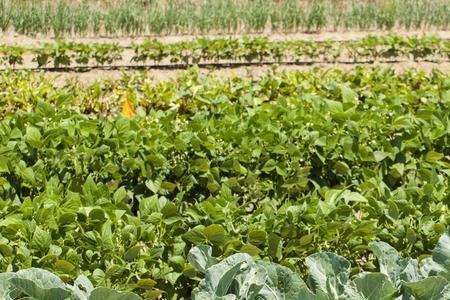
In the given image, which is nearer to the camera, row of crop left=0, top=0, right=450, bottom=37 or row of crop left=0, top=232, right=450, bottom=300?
row of crop left=0, top=232, right=450, bottom=300

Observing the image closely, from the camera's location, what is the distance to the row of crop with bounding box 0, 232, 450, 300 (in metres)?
1.31

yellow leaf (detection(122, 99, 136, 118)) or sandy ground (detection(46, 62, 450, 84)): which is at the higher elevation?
yellow leaf (detection(122, 99, 136, 118))

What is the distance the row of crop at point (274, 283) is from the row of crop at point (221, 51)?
715cm

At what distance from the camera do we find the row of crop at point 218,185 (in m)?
2.17

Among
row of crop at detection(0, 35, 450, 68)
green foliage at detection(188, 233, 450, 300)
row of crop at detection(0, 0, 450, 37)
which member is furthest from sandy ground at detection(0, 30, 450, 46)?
green foliage at detection(188, 233, 450, 300)

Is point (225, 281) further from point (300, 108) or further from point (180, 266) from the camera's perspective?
point (300, 108)

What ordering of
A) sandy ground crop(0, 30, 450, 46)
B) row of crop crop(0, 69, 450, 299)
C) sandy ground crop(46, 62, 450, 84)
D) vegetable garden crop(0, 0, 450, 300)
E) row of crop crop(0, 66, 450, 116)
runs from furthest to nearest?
sandy ground crop(0, 30, 450, 46), sandy ground crop(46, 62, 450, 84), row of crop crop(0, 66, 450, 116), row of crop crop(0, 69, 450, 299), vegetable garden crop(0, 0, 450, 300)

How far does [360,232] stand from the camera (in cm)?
236

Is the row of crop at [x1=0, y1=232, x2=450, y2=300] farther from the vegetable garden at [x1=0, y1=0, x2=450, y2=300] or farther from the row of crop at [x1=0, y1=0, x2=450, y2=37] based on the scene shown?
the row of crop at [x1=0, y1=0, x2=450, y2=37]

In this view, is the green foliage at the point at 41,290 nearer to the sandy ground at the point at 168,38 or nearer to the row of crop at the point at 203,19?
the sandy ground at the point at 168,38

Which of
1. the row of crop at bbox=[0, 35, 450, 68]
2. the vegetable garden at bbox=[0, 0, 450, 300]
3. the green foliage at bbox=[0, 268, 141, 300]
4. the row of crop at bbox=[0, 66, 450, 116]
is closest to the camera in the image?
the green foliage at bbox=[0, 268, 141, 300]

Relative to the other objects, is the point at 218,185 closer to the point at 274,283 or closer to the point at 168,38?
the point at 274,283

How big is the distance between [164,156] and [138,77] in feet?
11.7

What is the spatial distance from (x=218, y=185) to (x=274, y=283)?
159 centimetres
